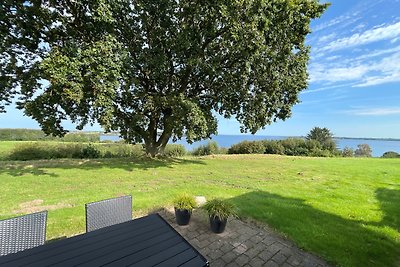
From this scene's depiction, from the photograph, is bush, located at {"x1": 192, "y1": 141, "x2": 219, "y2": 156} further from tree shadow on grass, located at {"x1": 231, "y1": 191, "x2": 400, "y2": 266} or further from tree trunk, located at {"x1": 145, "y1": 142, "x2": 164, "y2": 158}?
tree shadow on grass, located at {"x1": 231, "y1": 191, "x2": 400, "y2": 266}

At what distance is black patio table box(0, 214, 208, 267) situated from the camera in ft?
6.45

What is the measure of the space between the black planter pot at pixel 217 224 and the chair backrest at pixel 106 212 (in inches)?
64.6

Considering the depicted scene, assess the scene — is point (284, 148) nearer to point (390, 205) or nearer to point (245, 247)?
point (390, 205)

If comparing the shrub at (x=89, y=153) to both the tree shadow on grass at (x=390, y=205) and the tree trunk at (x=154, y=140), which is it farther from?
the tree shadow on grass at (x=390, y=205)

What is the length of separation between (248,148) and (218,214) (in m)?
20.7

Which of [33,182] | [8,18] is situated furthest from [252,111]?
[8,18]

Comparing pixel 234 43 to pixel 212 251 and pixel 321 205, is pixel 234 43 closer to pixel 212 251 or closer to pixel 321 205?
pixel 321 205

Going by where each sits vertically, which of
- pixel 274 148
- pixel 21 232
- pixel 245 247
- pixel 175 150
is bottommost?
pixel 245 247

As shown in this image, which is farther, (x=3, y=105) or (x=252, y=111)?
(x=252, y=111)

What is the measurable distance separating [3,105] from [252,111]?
41.9ft

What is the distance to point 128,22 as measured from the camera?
36.3 ft

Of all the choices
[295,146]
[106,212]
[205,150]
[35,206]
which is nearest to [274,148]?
[295,146]

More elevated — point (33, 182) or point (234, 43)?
point (234, 43)

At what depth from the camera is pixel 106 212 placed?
3311mm
